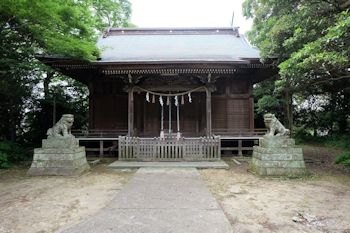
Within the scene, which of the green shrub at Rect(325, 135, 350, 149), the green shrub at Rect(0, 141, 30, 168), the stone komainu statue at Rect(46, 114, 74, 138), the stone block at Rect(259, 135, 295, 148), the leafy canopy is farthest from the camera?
the green shrub at Rect(325, 135, 350, 149)

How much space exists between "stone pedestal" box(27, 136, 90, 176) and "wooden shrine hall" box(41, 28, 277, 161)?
2417 millimetres

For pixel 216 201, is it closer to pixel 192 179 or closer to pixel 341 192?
pixel 192 179

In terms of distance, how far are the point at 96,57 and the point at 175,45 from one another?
5.21 metres

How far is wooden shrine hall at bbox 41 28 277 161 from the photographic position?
399 inches

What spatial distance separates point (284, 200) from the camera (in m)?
5.14

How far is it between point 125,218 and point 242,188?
3.07m

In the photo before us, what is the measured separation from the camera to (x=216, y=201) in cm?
499

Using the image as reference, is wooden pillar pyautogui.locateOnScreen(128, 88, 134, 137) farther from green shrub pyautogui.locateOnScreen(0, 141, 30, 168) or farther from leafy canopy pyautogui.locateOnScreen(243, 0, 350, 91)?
leafy canopy pyautogui.locateOnScreen(243, 0, 350, 91)

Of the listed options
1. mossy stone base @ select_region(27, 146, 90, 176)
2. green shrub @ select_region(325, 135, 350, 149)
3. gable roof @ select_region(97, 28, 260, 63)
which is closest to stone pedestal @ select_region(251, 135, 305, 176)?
gable roof @ select_region(97, 28, 260, 63)

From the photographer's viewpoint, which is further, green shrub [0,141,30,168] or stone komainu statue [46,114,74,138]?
green shrub [0,141,30,168]

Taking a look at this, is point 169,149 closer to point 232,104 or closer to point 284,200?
point 232,104

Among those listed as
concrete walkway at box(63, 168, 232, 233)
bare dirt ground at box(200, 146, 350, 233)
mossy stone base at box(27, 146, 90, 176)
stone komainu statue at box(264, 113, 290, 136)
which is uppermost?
stone komainu statue at box(264, 113, 290, 136)

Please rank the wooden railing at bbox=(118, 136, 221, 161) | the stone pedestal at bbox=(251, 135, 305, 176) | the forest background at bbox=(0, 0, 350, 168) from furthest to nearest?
the wooden railing at bbox=(118, 136, 221, 161), the stone pedestal at bbox=(251, 135, 305, 176), the forest background at bbox=(0, 0, 350, 168)

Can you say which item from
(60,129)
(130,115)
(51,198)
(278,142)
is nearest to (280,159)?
(278,142)
